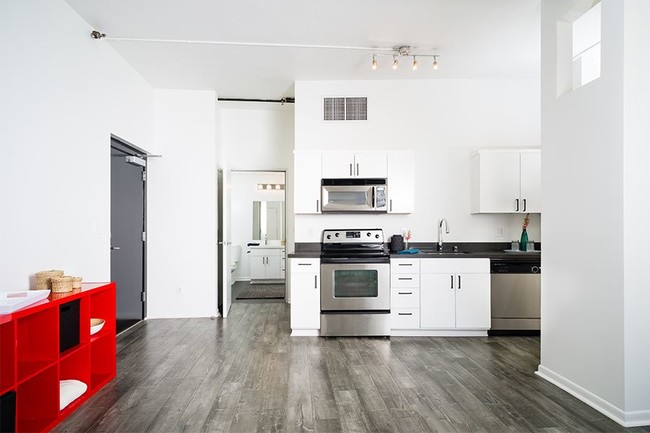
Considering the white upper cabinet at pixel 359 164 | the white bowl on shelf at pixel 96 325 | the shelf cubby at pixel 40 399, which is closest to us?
the shelf cubby at pixel 40 399

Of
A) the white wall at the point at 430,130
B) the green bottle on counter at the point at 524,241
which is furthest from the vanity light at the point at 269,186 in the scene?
the green bottle on counter at the point at 524,241

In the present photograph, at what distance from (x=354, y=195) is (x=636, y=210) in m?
2.65

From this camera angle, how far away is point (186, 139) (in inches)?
195

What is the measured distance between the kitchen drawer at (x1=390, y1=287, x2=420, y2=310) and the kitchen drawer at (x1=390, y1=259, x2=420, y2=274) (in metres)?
0.20

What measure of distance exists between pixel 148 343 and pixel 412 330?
9.10ft

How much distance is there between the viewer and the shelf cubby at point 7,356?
1872 millimetres

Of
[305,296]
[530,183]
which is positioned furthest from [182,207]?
[530,183]

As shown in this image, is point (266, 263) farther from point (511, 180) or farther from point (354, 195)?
point (511, 180)

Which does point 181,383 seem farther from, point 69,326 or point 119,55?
point 119,55

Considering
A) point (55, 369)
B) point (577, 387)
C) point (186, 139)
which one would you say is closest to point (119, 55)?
point (186, 139)

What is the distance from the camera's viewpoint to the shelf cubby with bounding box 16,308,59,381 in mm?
2225

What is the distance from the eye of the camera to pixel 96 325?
2783 mm

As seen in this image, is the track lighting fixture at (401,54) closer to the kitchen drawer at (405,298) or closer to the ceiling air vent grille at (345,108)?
the ceiling air vent grille at (345,108)

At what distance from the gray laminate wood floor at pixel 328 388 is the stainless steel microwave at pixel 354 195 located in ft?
4.83
